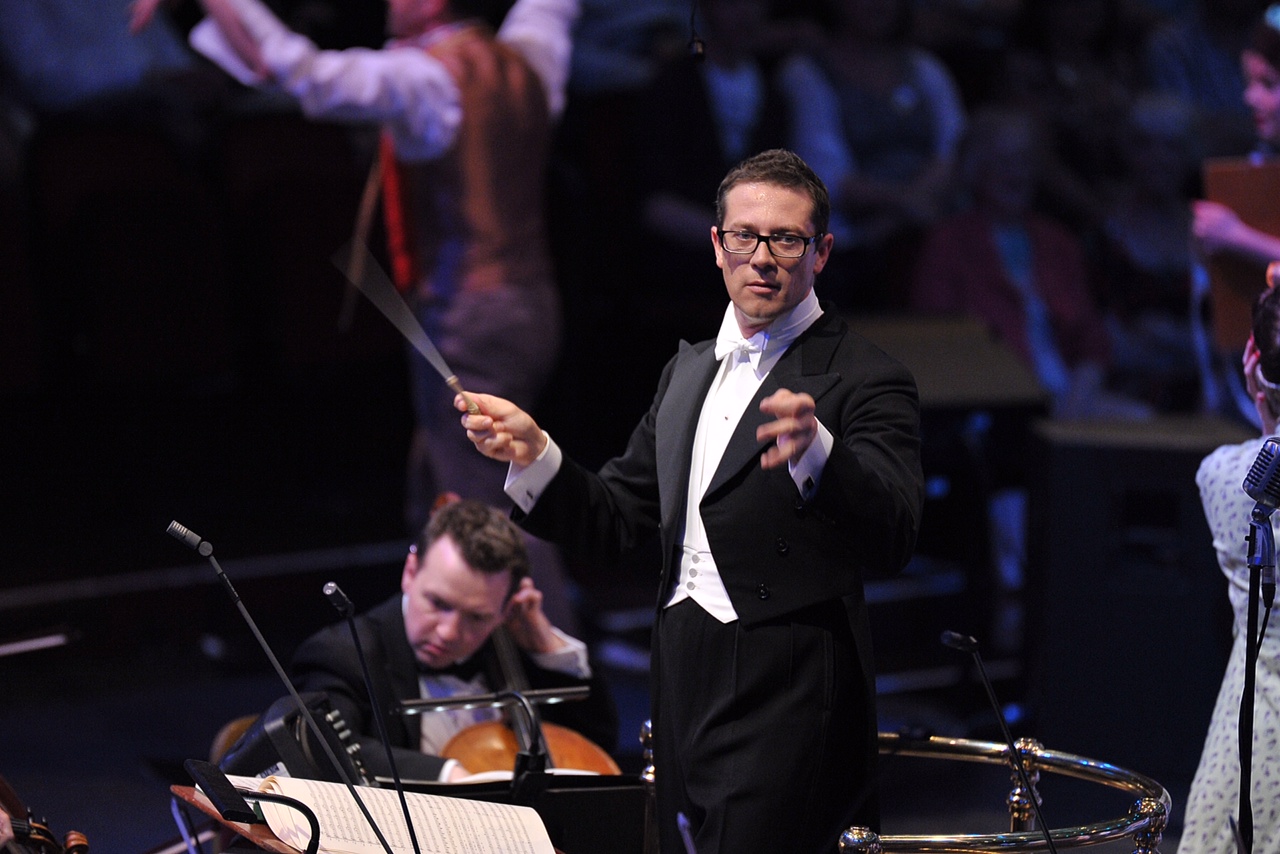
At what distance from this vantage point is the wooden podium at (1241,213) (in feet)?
A: 13.2

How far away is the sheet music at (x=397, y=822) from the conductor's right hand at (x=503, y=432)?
0.50 meters

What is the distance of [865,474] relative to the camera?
6.58 feet

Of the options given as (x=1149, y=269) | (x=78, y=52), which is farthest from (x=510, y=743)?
(x=1149, y=269)

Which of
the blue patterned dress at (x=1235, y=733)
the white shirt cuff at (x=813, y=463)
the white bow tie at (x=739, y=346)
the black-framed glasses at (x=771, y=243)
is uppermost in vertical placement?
the black-framed glasses at (x=771, y=243)

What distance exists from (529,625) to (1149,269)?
4703mm

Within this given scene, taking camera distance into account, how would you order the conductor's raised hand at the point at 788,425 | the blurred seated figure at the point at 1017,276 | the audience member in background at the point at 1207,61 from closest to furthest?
the conductor's raised hand at the point at 788,425
the blurred seated figure at the point at 1017,276
the audience member in background at the point at 1207,61

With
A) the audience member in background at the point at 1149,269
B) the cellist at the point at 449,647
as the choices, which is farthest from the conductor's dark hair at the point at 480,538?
the audience member in background at the point at 1149,269

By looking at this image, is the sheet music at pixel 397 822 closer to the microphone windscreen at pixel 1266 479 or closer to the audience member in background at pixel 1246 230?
the microphone windscreen at pixel 1266 479

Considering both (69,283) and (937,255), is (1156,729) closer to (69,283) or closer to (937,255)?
(937,255)

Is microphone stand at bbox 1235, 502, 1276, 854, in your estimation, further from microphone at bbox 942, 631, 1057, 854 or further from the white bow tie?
the white bow tie

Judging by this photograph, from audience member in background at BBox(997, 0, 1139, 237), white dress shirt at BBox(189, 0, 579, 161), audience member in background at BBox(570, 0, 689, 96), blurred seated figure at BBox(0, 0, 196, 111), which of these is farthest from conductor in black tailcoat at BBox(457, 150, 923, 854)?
audience member in background at BBox(997, 0, 1139, 237)

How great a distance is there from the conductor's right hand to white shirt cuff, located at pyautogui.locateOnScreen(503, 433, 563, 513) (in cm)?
1

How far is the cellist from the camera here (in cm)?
302

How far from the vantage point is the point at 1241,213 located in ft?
13.3
